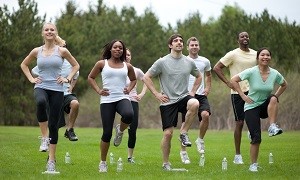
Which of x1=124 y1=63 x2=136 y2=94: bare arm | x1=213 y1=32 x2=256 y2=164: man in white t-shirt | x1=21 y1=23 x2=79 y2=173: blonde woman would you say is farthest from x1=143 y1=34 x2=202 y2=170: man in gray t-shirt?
x1=213 y1=32 x2=256 y2=164: man in white t-shirt

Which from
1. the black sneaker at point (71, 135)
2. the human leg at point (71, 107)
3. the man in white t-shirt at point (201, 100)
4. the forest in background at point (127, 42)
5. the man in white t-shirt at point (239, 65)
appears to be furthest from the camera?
the forest in background at point (127, 42)

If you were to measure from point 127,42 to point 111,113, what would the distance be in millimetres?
55303

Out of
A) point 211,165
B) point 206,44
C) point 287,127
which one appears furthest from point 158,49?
point 211,165

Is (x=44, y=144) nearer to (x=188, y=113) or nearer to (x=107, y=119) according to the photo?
(x=107, y=119)

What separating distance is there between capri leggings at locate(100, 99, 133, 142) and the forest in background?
28.0 meters

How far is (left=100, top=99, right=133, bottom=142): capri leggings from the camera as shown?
13.2m

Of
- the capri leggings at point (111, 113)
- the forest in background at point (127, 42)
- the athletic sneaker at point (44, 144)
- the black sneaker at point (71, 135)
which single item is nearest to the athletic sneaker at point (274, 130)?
the capri leggings at point (111, 113)

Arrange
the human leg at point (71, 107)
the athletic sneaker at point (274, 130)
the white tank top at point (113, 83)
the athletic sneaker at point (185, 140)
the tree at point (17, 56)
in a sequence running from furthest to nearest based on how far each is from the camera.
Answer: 1. the tree at point (17, 56)
2. the human leg at point (71, 107)
3. the athletic sneaker at point (185, 140)
4. the white tank top at point (113, 83)
5. the athletic sneaker at point (274, 130)

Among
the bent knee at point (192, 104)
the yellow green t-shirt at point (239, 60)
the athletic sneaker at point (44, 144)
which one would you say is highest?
the yellow green t-shirt at point (239, 60)

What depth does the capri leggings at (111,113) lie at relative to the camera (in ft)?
43.2

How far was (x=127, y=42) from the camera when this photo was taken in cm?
6838

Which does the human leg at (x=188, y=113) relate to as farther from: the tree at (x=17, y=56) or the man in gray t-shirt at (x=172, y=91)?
the tree at (x=17, y=56)

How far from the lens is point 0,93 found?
56.3 meters

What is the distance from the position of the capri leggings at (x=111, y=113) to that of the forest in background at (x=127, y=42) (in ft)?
92.0
